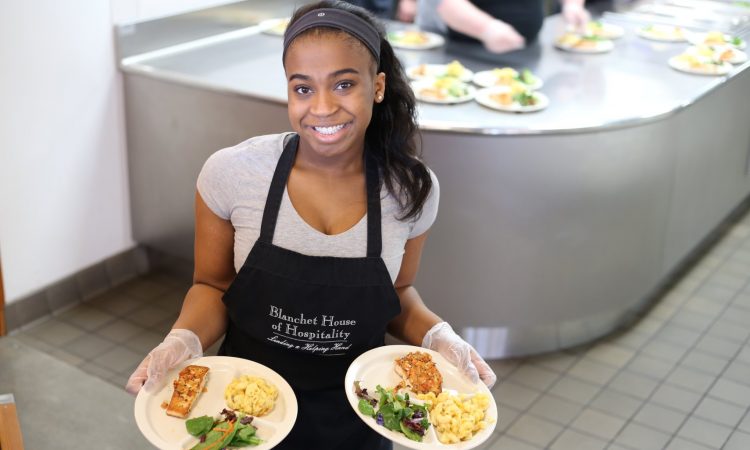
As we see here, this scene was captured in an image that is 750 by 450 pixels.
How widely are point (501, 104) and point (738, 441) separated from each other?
1.42 metres

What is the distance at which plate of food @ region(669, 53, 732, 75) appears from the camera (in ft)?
12.9

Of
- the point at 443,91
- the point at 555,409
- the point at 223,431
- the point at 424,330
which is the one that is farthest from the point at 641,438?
the point at 223,431

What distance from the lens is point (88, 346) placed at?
348 cm

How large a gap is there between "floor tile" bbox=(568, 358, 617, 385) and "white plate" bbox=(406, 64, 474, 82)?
3.96 ft

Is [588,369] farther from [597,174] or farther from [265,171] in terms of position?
[265,171]

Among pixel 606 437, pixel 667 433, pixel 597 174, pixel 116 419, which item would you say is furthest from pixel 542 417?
pixel 116 419

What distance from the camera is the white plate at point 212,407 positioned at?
1580 millimetres

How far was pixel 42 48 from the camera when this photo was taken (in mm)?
3381

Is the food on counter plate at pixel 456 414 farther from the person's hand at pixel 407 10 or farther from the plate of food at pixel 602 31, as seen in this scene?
the person's hand at pixel 407 10

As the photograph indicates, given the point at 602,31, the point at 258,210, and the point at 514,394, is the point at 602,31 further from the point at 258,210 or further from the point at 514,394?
the point at 258,210

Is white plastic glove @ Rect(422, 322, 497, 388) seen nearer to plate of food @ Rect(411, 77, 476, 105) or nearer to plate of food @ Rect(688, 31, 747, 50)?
plate of food @ Rect(411, 77, 476, 105)

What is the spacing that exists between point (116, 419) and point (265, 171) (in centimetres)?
152

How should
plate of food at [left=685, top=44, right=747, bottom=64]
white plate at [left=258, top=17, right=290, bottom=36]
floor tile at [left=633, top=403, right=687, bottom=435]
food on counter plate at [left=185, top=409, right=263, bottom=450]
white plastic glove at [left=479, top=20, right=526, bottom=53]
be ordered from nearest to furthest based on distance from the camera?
food on counter plate at [left=185, top=409, right=263, bottom=450]
floor tile at [left=633, top=403, right=687, bottom=435]
white plastic glove at [left=479, top=20, right=526, bottom=53]
plate of food at [left=685, top=44, right=747, bottom=64]
white plate at [left=258, top=17, right=290, bottom=36]

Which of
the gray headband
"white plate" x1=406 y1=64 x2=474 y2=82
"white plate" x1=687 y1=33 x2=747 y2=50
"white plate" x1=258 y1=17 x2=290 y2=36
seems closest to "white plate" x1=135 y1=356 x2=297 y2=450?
the gray headband
